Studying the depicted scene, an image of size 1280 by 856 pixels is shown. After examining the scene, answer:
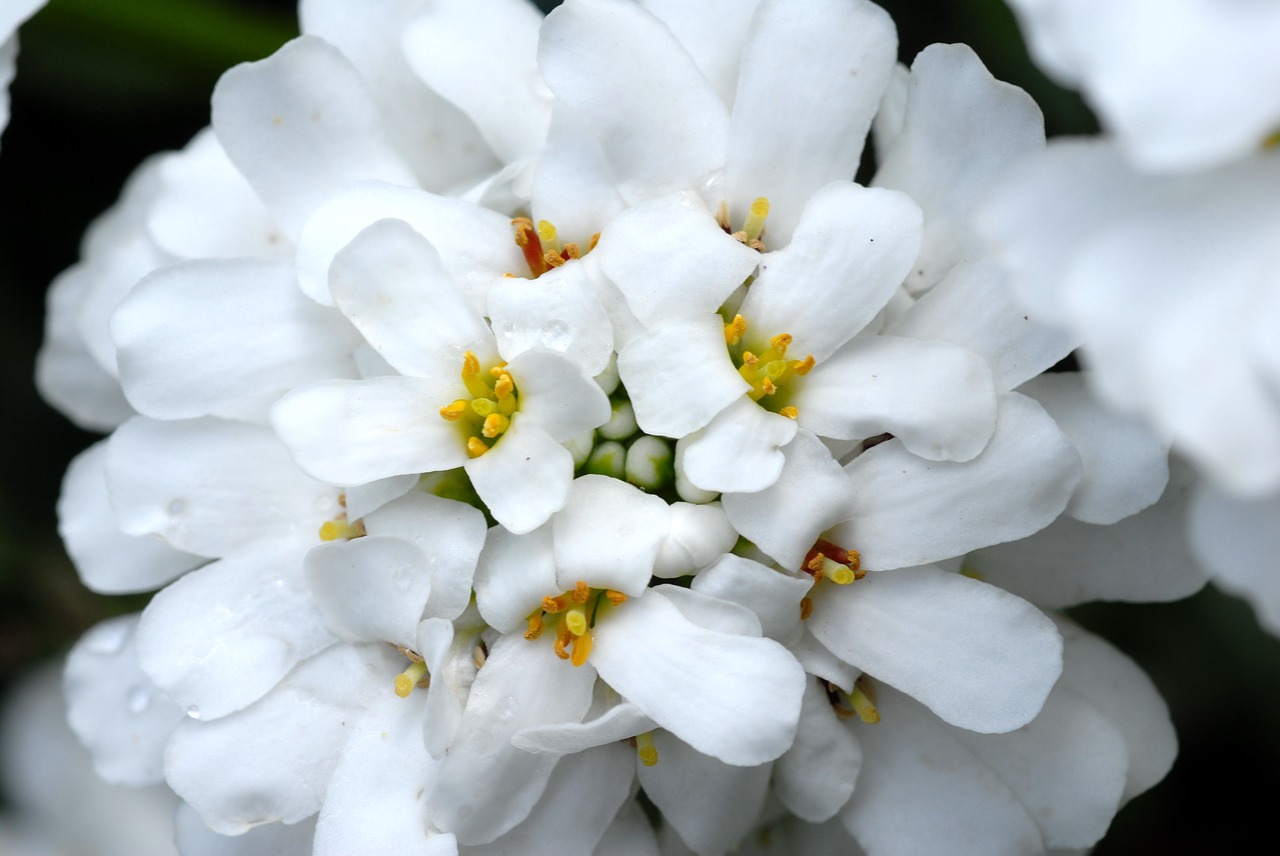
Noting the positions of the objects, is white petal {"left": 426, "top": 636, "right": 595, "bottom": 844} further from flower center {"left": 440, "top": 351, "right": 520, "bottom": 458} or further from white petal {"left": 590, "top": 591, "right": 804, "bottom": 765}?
flower center {"left": 440, "top": 351, "right": 520, "bottom": 458}

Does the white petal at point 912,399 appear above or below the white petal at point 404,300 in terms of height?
below

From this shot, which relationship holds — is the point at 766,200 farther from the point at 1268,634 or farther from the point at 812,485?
the point at 1268,634

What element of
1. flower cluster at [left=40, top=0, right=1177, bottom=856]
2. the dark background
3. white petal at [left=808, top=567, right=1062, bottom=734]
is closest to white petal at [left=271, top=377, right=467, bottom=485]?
flower cluster at [left=40, top=0, right=1177, bottom=856]

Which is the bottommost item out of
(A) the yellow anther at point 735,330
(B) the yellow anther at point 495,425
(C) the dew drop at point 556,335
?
(B) the yellow anther at point 495,425

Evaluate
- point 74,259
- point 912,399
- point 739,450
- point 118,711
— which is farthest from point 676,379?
point 74,259

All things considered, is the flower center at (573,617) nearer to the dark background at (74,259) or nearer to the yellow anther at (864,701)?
the yellow anther at (864,701)

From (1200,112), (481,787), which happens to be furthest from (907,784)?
(1200,112)

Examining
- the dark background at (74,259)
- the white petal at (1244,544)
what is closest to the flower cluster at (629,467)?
→ the white petal at (1244,544)
